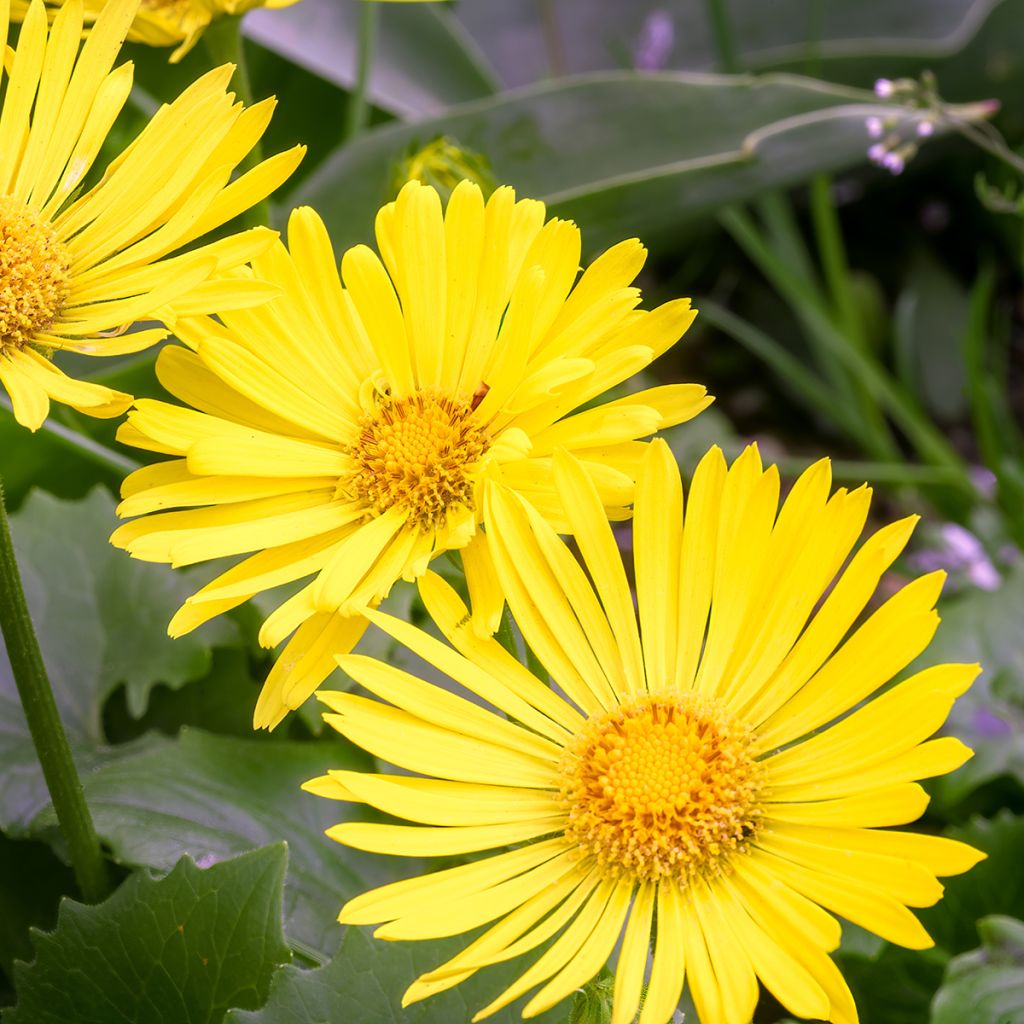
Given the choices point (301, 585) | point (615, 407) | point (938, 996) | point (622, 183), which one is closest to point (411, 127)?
point (622, 183)

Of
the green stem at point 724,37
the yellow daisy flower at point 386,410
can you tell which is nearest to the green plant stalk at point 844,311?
the green stem at point 724,37

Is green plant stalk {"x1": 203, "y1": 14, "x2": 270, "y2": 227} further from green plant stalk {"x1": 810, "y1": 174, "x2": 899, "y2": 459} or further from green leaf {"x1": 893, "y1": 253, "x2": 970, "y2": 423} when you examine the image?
green leaf {"x1": 893, "y1": 253, "x2": 970, "y2": 423}

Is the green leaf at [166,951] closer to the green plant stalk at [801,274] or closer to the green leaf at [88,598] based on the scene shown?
the green leaf at [88,598]

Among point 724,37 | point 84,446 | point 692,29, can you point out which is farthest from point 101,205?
point 692,29

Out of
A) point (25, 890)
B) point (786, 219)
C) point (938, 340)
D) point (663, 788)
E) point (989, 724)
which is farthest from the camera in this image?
point (938, 340)

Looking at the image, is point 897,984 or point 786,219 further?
point 786,219

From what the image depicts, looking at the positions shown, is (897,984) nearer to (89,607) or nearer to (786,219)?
(89,607)

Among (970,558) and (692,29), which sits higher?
(692,29)
